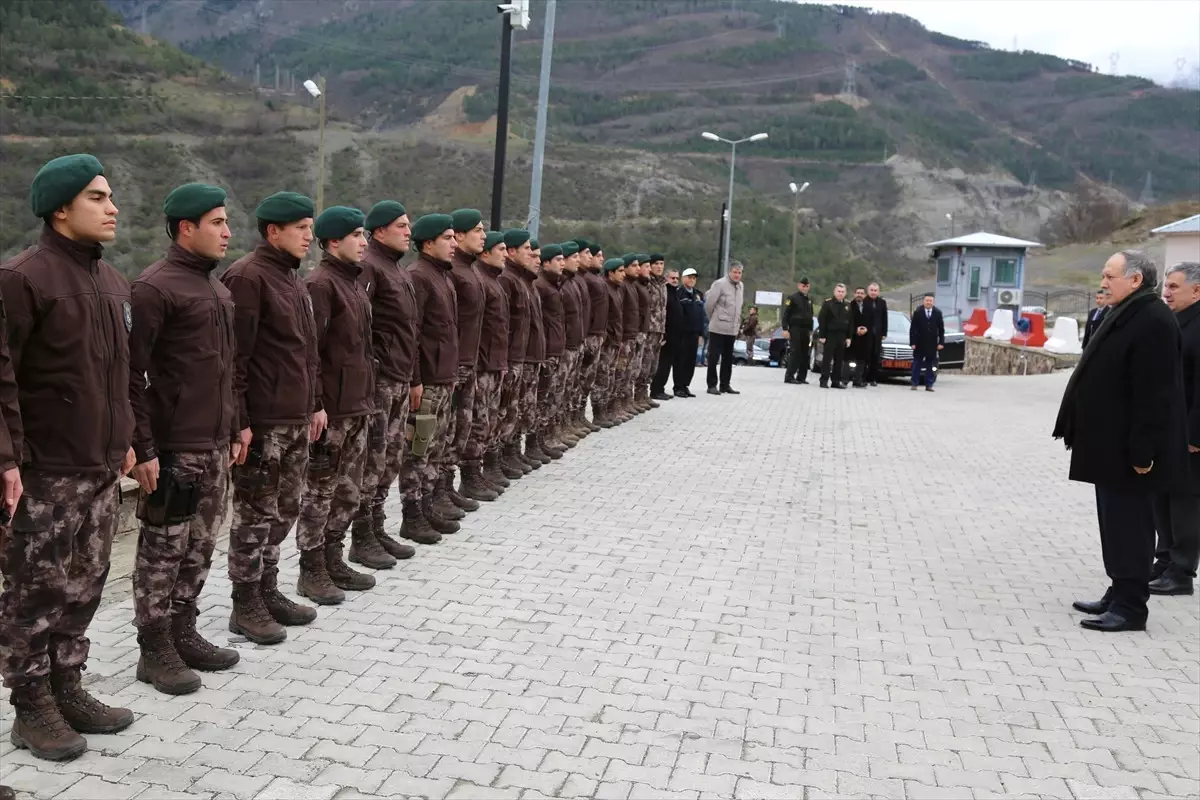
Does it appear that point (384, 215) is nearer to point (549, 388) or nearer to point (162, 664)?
point (162, 664)

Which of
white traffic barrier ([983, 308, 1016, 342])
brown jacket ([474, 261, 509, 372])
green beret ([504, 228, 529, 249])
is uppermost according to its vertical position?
green beret ([504, 228, 529, 249])

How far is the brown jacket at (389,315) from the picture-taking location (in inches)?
253

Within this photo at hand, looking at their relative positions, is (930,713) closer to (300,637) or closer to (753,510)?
(300,637)

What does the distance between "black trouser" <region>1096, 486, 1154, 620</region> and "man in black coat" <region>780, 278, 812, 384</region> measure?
13.3 metres

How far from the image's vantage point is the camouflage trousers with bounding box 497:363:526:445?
887 cm

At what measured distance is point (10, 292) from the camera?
3.71 metres

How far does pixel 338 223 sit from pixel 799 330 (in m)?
15.9

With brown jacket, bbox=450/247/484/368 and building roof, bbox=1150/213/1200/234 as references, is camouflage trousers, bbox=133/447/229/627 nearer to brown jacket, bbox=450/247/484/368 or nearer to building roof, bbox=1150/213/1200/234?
brown jacket, bbox=450/247/484/368

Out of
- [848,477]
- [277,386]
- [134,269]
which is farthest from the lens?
[134,269]

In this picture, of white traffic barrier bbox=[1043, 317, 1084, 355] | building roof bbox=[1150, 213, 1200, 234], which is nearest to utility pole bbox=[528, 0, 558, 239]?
white traffic barrier bbox=[1043, 317, 1084, 355]

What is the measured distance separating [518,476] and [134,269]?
111ft

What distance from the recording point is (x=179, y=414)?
4445mm

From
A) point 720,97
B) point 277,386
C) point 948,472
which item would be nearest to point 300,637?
point 277,386

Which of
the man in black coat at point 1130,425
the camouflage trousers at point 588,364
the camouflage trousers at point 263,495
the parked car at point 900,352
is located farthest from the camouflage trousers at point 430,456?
the parked car at point 900,352
